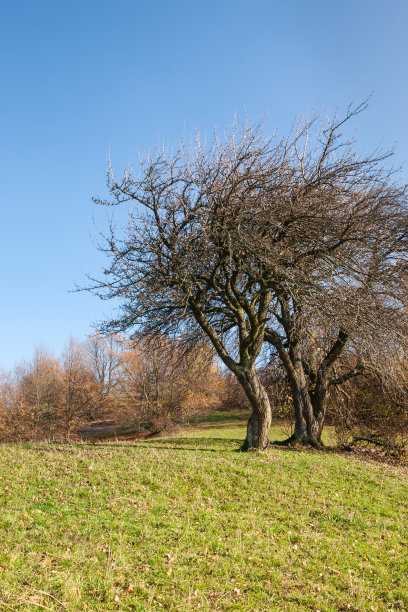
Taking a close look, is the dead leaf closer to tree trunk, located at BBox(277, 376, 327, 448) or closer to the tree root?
the tree root

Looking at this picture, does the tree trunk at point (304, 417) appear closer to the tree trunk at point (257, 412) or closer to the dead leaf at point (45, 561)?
the tree trunk at point (257, 412)

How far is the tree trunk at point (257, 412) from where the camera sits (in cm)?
1191

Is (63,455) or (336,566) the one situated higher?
(63,455)

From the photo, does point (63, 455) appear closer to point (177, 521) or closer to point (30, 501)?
point (30, 501)

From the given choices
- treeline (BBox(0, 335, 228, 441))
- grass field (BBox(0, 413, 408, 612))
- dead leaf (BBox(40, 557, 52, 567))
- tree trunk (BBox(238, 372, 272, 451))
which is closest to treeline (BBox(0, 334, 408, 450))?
treeline (BBox(0, 335, 228, 441))

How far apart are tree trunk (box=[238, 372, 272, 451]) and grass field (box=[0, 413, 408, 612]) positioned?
1.95m

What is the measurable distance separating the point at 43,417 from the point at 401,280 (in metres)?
25.5

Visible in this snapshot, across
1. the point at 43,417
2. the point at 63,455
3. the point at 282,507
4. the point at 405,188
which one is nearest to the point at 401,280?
the point at 405,188

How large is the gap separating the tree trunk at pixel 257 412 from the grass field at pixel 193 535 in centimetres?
195

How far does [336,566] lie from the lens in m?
5.67

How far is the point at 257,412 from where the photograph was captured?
12.0 meters

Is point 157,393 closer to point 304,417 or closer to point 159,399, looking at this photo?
point 159,399

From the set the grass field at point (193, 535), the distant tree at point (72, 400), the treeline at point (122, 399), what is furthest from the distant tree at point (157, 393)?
the grass field at point (193, 535)

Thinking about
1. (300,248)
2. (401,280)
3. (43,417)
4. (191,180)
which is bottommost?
(43,417)
